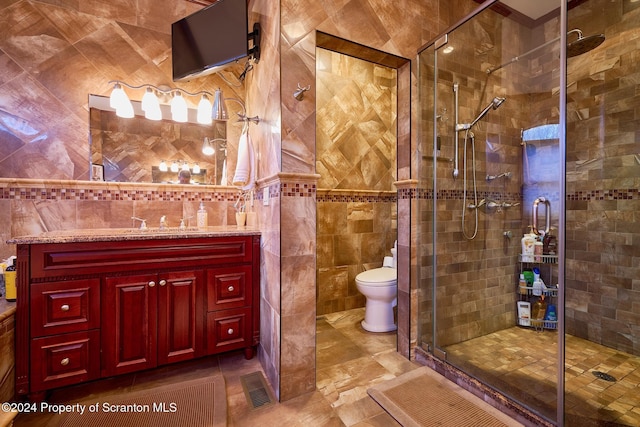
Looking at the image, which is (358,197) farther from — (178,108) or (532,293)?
(178,108)

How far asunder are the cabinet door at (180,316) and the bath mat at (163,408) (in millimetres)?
192

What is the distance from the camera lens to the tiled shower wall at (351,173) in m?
2.87

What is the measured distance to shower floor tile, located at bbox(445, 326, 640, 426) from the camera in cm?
142

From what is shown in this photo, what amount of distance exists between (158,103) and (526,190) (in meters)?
3.15

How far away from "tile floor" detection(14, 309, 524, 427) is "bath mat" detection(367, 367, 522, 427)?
0.22ft

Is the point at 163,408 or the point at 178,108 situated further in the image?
the point at 178,108

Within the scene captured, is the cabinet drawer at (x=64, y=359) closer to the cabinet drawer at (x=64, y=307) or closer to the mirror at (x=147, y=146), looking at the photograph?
the cabinet drawer at (x=64, y=307)

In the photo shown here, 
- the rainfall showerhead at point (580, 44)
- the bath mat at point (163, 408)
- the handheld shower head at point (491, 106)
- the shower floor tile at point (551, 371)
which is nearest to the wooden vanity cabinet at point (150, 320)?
the bath mat at point (163, 408)

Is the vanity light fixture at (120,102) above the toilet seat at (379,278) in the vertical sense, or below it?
above

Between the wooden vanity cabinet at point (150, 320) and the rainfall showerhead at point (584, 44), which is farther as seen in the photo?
the rainfall showerhead at point (584, 44)

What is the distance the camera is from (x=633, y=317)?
200 centimetres

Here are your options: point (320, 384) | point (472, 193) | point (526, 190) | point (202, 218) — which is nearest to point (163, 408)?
point (320, 384)

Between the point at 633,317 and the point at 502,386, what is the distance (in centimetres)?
130

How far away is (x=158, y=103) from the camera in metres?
2.33
